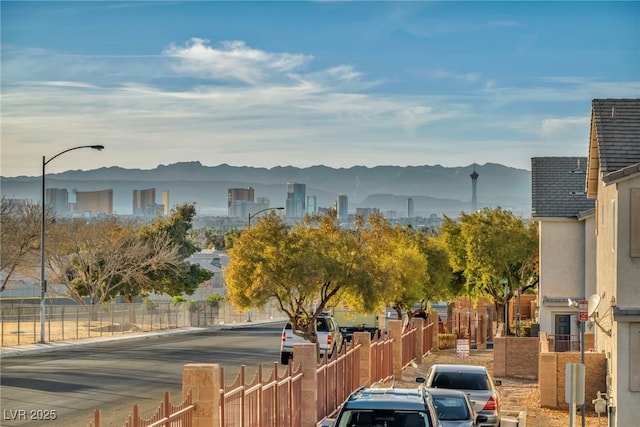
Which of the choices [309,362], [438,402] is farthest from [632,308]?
[309,362]

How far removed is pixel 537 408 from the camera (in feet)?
98.5

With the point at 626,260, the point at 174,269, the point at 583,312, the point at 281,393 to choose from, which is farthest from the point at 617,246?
the point at 174,269

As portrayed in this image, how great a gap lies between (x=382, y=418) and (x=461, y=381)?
9579mm

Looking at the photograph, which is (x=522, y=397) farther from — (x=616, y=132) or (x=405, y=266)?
(x=405, y=266)

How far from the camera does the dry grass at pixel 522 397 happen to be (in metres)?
27.4

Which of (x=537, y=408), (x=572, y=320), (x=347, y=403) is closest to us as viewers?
(x=347, y=403)

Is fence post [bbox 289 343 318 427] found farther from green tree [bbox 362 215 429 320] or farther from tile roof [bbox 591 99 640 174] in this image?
green tree [bbox 362 215 429 320]

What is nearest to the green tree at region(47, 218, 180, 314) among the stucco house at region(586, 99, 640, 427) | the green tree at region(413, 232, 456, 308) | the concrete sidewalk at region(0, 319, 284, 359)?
Result: the concrete sidewalk at region(0, 319, 284, 359)

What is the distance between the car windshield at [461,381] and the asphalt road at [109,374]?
680 centimetres

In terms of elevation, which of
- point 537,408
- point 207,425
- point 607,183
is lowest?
point 537,408

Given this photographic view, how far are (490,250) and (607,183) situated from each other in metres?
28.8

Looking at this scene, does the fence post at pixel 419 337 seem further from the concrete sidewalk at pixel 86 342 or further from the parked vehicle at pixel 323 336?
the concrete sidewalk at pixel 86 342

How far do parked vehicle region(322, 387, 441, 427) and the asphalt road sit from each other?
9.70 metres

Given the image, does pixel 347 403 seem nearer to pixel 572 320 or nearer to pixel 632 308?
pixel 632 308
